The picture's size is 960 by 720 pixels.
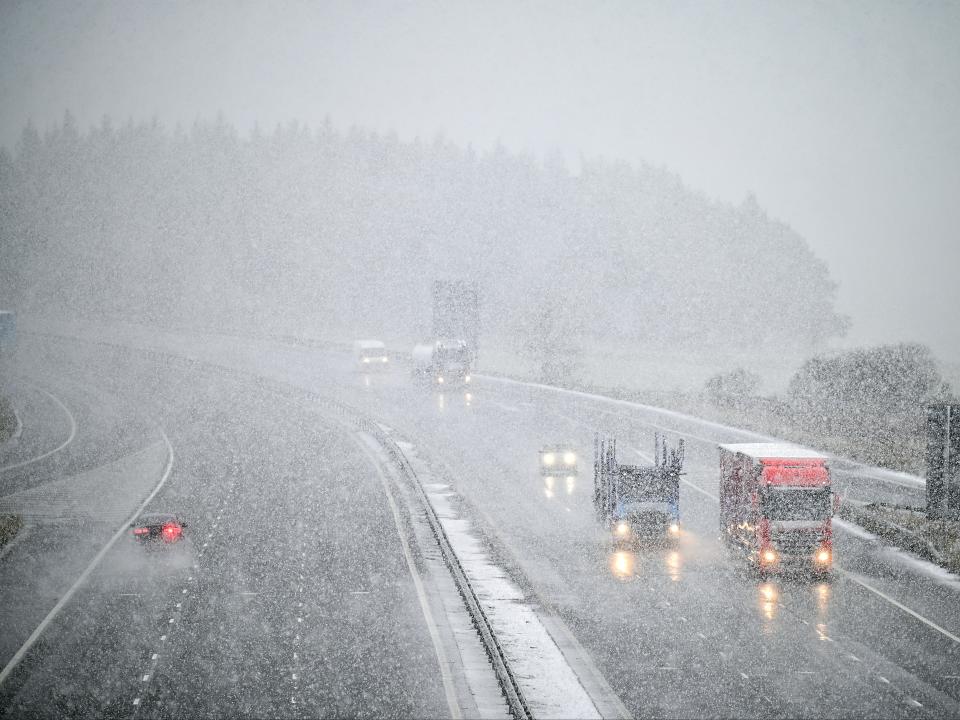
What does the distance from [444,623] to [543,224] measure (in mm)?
107298

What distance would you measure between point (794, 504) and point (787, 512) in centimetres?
27

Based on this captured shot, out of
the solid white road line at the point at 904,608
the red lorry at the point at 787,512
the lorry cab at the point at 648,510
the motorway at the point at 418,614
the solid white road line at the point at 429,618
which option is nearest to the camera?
the solid white road line at the point at 429,618

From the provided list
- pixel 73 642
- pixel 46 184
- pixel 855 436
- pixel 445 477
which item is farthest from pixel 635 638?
pixel 46 184

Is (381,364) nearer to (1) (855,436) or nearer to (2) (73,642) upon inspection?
(1) (855,436)

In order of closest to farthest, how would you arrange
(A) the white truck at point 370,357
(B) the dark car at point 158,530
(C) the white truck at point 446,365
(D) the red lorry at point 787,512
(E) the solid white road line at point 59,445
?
(D) the red lorry at point 787,512 → (B) the dark car at point 158,530 → (E) the solid white road line at point 59,445 → (C) the white truck at point 446,365 → (A) the white truck at point 370,357

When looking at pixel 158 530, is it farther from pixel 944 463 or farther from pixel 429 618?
pixel 944 463

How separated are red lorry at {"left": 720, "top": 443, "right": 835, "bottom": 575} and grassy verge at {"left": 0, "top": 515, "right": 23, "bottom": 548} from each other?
20130 millimetres

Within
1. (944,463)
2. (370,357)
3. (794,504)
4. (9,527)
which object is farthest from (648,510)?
(370,357)

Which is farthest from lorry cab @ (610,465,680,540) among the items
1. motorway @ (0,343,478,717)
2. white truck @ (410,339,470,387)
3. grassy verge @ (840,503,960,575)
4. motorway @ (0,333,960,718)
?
white truck @ (410,339,470,387)

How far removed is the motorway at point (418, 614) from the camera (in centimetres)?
1474

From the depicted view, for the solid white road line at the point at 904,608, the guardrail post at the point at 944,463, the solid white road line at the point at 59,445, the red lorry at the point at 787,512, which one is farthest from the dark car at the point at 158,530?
the guardrail post at the point at 944,463

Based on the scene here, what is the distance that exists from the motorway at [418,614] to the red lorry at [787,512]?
26.4 inches

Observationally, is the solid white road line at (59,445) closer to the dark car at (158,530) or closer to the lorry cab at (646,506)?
the dark car at (158,530)

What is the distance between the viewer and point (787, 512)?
21.4 metres
